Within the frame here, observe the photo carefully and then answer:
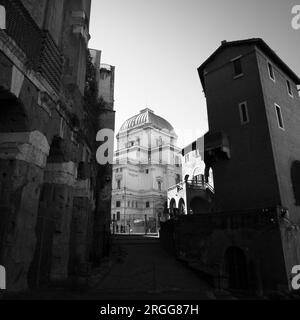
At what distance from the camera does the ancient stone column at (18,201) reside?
21.1 feet

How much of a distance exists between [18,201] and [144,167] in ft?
169

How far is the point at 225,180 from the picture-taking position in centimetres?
1850

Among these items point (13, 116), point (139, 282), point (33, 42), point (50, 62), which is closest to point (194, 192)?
point (139, 282)

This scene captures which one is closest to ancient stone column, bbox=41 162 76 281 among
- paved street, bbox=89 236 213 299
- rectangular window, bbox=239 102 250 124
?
paved street, bbox=89 236 213 299

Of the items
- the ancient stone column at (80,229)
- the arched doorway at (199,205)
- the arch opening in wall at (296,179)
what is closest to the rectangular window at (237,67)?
the arch opening in wall at (296,179)

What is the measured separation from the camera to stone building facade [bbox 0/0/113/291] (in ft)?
21.9

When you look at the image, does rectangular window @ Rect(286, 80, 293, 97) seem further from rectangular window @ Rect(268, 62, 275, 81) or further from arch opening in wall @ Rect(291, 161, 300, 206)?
arch opening in wall @ Rect(291, 161, 300, 206)

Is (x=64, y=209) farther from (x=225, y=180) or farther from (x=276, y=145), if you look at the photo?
(x=276, y=145)

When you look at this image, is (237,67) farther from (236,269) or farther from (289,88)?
(236,269)

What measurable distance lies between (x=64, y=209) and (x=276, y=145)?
13.9 m

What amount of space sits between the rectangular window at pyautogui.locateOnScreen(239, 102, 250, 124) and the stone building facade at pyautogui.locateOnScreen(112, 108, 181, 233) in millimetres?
33556

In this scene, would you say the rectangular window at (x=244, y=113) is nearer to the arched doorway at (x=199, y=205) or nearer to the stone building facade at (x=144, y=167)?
the arched doorway at (x=199, y=205)

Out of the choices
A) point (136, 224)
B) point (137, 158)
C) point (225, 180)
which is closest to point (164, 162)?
point (137, 158)

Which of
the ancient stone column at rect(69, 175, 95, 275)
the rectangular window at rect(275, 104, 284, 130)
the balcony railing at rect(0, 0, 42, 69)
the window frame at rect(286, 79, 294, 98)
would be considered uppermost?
the window frame at rect(286, 79, 294, 98)
